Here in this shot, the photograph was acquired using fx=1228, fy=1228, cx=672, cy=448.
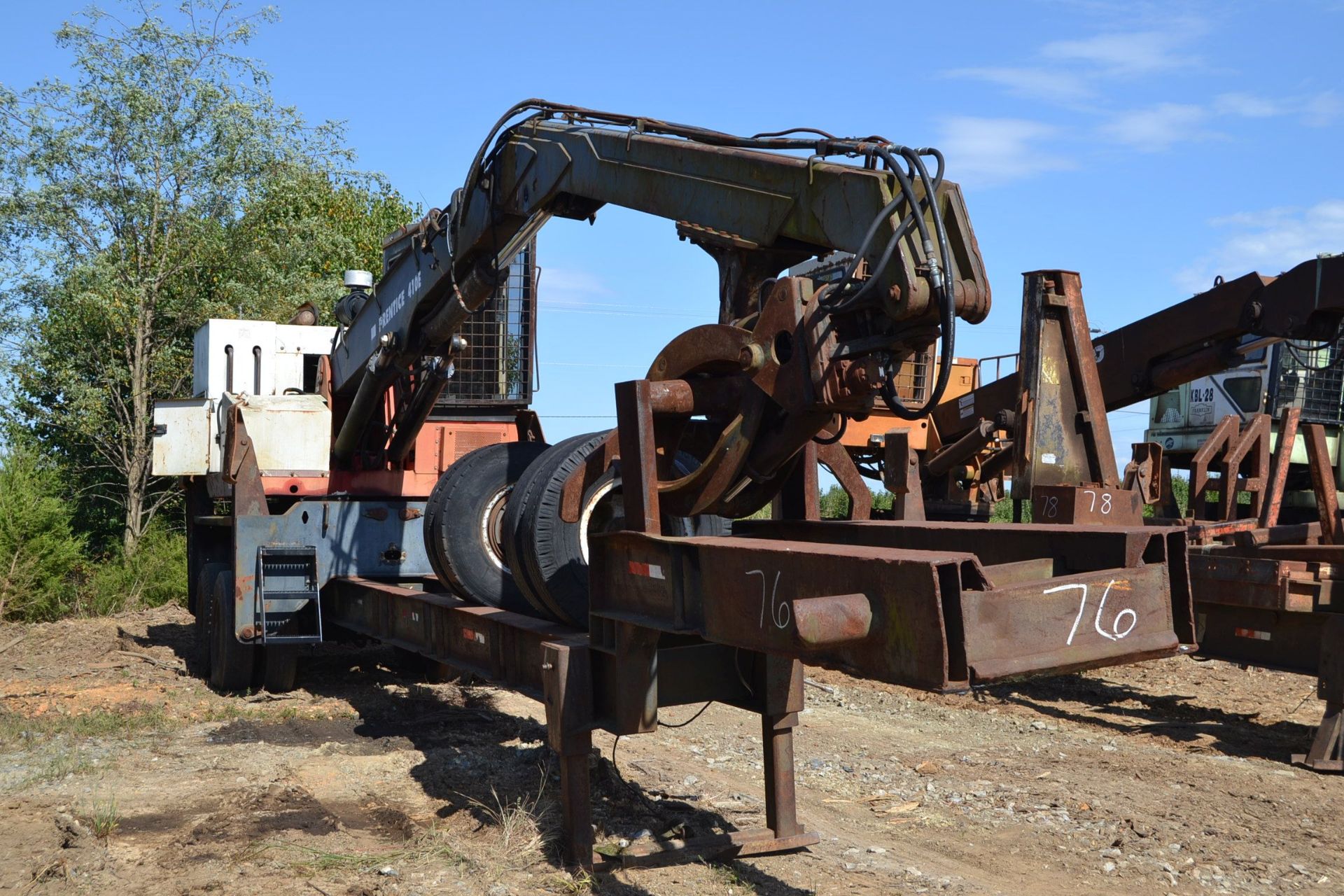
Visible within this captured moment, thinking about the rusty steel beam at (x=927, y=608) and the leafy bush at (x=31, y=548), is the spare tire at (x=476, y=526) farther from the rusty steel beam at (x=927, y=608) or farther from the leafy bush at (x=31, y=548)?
the leafy bush at (x=31, y=548)

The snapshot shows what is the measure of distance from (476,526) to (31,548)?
10.0m

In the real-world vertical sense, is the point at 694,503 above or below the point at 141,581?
above

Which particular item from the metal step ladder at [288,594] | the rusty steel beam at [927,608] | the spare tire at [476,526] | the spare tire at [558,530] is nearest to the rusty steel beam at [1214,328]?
the spare tire at [558,530]

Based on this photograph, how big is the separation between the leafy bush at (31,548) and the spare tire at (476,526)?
9591 millimetres

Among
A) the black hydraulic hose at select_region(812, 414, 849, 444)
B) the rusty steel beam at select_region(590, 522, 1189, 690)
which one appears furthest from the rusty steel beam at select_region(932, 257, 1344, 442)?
the rusty steel beam at select_region(590, 522, 1189, 690)

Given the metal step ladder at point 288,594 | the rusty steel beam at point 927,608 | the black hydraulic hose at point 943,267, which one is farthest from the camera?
the metal step ladder at point 288,594

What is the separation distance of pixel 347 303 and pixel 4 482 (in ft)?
24.6

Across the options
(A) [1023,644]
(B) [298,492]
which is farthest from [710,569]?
(B) [298,492]

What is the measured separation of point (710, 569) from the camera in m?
4.11

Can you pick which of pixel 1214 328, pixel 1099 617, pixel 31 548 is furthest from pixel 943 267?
pixel 31 548

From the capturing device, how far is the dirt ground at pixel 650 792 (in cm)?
509

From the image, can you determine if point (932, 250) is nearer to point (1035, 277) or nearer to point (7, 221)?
point (1035, 277)

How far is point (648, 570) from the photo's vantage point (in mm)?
4508

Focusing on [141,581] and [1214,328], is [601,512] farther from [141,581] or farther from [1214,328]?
[141,581]
